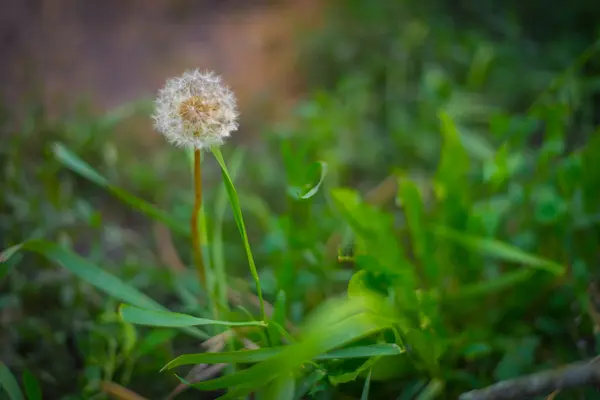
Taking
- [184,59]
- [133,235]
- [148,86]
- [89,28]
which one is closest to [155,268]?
[133,235]

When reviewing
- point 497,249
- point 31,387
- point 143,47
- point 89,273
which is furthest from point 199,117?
point 143,47

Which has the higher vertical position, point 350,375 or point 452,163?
point 452,163

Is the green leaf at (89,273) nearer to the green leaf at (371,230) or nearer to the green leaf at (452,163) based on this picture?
the green leaf at (371,230)

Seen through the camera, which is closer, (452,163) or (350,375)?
(350,375)

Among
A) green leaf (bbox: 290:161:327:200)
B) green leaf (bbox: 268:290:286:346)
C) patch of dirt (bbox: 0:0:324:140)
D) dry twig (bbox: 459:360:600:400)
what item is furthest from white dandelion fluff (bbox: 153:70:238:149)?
patch of dirt (bbox: 0:0:324:140)

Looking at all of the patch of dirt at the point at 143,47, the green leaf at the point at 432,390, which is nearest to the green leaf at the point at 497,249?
the green leaf at the point at 432,390

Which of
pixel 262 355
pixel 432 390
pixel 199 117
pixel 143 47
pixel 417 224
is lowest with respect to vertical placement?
pixel 432 390

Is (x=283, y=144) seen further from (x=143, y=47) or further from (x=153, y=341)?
(x=143, y=47)

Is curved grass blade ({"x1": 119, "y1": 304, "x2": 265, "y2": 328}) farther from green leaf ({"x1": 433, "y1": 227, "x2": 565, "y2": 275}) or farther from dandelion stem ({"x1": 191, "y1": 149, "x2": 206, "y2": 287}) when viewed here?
green leaf ({"x1": 433, "y1": 227, "x2": 565, "y2": 275})
